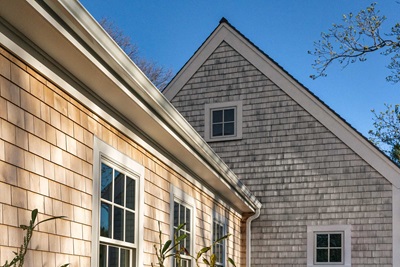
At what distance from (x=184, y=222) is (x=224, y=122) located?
5122mm

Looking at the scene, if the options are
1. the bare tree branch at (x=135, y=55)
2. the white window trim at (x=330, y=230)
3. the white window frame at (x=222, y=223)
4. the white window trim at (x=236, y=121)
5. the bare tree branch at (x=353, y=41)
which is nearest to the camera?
the bare tree branch at (x=353, y=41)

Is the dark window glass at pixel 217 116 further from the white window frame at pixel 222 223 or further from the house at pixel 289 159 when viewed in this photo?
the white window frame at pixel 222 223

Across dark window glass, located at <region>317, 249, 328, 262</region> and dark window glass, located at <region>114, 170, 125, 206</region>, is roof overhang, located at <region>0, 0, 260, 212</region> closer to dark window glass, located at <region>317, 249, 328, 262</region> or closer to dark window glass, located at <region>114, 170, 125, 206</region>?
dark window glass, located at <region>114, 170, 125, 206</region>

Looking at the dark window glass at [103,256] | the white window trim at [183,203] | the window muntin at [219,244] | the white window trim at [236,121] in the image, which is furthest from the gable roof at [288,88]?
the dark window glass at [103,256]

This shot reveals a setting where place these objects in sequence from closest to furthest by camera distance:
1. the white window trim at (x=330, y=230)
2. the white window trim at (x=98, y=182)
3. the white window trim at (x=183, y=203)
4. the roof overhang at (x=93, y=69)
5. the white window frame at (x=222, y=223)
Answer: the roof overhang at (x=93, y=69)
the white window trim at (x=98, y=182)
the white window trim at (x=183, y=203)
the white window frame at (x=222, y=223)
the white window trim at (x=330, y=230)

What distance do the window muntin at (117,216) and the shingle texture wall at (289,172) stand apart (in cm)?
652

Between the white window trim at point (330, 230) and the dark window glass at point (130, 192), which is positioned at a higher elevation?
the dark window glass at point (130, 192)

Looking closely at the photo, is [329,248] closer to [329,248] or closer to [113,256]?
[329,248]

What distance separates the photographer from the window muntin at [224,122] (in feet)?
42.4

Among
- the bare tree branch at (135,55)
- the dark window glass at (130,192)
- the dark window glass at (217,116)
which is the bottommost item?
the dark window glass at (130,192)

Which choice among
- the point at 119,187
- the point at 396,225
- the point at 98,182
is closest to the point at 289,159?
the point at 396,225

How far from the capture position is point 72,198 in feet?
16.1

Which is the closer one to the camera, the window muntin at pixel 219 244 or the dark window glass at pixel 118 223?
the dark window glass at pixel 118 223

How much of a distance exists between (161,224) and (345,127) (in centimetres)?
620
